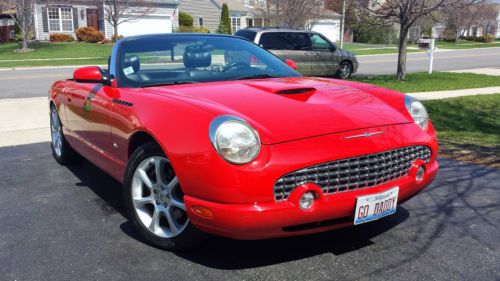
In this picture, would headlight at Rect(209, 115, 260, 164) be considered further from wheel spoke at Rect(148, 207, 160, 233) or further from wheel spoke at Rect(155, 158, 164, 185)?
wheel spoke at Rect(148, 207, 160, 233)

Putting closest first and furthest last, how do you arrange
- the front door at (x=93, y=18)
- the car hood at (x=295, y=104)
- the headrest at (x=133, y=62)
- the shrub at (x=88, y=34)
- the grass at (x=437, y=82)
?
the car hood at (x=295, y=104)
the headrest at (x=133, y=62)
the grass at (x=437, y=82)
the shrub at (x=88, y=34)
the front door at (x=93, y=18)

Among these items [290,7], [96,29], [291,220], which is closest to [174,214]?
[291,220]

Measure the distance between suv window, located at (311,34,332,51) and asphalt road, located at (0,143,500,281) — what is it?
38.6 ft

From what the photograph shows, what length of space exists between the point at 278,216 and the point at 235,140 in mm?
499

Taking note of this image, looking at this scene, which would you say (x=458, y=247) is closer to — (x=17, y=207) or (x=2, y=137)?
(x=17, y=207)

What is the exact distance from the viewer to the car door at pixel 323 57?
15984 mm

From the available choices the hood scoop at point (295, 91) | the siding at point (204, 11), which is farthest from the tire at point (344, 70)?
the siding at point (204, 11)

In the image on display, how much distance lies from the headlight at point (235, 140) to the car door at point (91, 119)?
148 cm

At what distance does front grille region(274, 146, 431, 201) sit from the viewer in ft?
9.57

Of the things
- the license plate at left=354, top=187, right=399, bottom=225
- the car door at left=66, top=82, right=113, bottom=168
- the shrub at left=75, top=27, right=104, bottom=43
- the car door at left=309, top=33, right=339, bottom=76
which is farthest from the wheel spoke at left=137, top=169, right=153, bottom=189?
the shrub at left=75, top=27, right=104, bottom=43

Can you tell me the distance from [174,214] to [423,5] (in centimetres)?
1211

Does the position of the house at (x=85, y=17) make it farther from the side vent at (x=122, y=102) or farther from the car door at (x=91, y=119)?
the side vent at (x=122, y=102)

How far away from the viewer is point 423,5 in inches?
535

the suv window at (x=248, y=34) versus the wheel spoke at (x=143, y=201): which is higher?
the suv window at (x=248, y=34)
